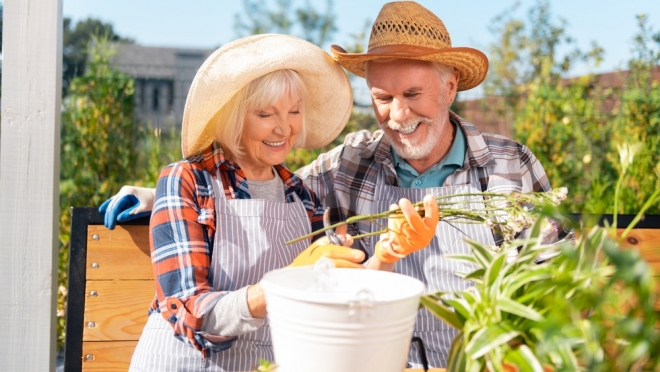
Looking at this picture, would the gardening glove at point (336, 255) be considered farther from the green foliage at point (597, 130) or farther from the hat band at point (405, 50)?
the green foliage at point (597, 130)

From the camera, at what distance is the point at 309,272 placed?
121 cm

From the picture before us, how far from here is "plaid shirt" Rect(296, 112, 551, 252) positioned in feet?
7.68

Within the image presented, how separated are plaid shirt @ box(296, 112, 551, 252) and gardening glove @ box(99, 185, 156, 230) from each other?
61cm

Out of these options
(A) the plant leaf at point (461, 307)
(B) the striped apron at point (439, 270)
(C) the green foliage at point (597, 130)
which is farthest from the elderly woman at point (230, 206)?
(C) the green foliage at point (597, 130)

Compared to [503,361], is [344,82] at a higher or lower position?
higher

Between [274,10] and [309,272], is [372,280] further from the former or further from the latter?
[274,10]

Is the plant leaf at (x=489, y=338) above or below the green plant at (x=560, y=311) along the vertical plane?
below

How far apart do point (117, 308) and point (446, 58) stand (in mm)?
1402

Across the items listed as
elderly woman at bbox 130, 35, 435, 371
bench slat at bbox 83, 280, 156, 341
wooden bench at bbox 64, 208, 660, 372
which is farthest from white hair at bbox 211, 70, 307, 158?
bench slat at bbox 83, 280, 156, 341

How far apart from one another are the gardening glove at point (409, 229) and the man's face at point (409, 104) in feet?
2.61

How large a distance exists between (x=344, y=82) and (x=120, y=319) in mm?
1087

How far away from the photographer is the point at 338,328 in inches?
39.3

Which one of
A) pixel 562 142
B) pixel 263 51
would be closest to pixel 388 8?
pixel 263 51

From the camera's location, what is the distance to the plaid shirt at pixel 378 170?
2.34 m
